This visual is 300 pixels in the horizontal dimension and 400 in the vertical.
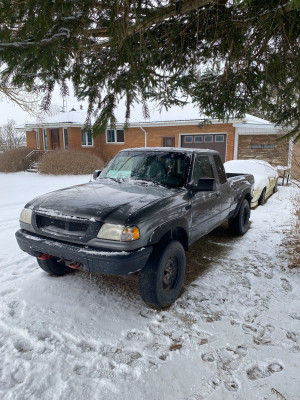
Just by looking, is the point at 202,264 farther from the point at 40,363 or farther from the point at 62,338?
the point at 40,363

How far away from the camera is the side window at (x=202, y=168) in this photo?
162 inches

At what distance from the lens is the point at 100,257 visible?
2754 millimetres

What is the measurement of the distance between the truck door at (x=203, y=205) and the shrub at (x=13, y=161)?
17.3 m

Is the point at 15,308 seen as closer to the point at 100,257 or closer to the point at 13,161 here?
the point at 100,257

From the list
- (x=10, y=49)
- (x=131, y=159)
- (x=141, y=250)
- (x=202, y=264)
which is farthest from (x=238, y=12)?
(x=202, y=264)

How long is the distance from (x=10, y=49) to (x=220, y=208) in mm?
3670

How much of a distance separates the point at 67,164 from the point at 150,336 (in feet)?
47.2

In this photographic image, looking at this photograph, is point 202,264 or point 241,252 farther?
point 241,252

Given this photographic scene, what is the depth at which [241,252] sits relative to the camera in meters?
5.06

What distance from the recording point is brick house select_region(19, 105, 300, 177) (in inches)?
641

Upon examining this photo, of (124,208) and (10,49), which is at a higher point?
(10,49)

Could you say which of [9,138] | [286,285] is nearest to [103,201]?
[286,285]

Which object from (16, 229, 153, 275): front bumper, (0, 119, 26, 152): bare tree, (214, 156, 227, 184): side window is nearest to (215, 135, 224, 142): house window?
(214, 156, 227, 184): side window

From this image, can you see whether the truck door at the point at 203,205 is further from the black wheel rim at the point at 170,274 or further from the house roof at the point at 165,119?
the house roof at the point at 165,119
